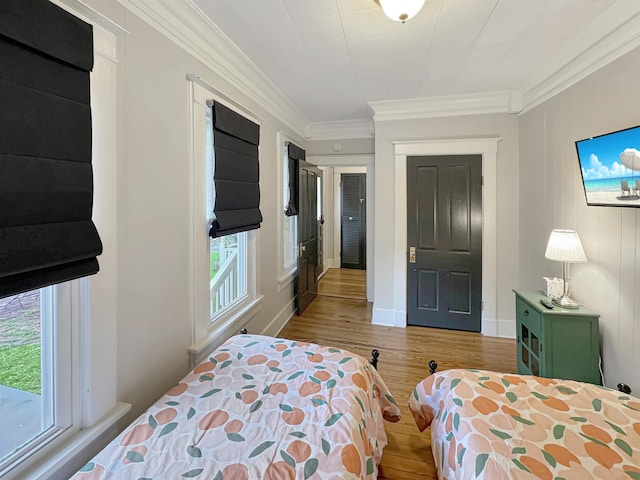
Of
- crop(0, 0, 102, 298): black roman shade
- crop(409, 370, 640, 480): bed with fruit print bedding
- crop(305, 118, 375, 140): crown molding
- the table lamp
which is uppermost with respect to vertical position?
crop(305, 118, 375, 140): crown molding

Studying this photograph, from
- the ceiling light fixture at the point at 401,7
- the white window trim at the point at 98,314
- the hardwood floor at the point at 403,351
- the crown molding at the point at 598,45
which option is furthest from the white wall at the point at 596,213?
the white window trim at the point at 98,314

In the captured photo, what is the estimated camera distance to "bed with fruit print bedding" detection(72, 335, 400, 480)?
102 centimetres

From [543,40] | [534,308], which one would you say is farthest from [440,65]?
[534,308]

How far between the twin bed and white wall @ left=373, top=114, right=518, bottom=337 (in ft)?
7.06

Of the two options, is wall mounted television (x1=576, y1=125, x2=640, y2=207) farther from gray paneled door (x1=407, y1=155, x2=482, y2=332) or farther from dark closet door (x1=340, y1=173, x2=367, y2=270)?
dark closet door (x1=340, y1=173, x2=367, y2=270)

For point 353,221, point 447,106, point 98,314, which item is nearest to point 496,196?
Result: point 447,106

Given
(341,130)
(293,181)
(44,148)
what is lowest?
(44,148)

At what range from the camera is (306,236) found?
4.31 meters

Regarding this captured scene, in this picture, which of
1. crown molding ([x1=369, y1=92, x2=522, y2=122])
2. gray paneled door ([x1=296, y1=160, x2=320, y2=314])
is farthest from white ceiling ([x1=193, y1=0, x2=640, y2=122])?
gray paneled door ([x1=296, y1=160, x2=320, y2=314])

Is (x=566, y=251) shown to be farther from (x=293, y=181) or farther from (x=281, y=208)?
(x=293, y=181)

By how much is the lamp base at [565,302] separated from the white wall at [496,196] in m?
1.24

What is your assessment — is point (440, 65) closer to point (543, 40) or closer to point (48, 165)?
point (543, 40)

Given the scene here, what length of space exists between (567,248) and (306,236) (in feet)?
9.57

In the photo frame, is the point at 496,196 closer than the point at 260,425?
No
